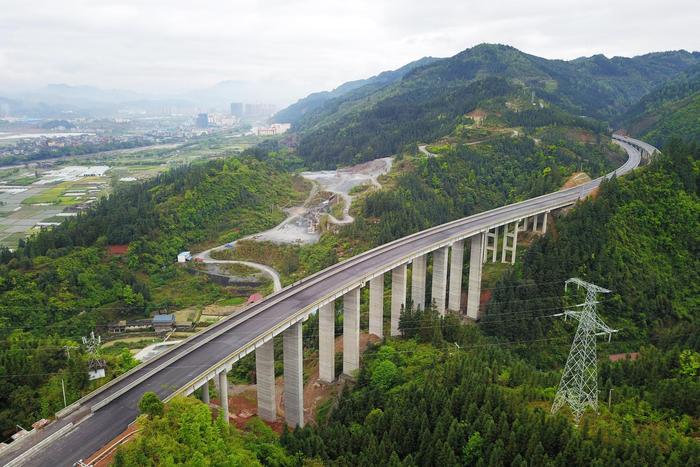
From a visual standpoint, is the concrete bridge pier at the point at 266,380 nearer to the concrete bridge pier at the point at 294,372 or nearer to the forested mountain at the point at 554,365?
the concrete bridge pier at the point at 294,372

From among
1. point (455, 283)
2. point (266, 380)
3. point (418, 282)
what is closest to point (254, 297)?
point (418, 282)

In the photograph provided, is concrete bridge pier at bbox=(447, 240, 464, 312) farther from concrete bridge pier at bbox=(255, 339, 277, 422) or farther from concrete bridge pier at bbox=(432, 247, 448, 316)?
concrete bridge pier at bbox=(255, 339, 277, 422)

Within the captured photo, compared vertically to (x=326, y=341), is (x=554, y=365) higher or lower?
lower

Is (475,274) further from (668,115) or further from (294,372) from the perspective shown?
(668,115)

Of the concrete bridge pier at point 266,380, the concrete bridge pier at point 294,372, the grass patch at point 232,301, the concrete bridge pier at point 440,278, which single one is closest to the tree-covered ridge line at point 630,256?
the concrete bridge pier at point 440,278

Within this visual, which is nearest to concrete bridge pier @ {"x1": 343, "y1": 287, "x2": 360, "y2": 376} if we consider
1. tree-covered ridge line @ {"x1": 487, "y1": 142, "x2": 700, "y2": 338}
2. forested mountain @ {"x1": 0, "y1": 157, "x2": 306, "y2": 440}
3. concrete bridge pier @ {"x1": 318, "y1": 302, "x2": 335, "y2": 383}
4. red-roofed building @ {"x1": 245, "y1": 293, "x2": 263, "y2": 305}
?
concrete bridge pier @ {"x1": 318, "y1": 302, "x2": 335, "y2": 383}

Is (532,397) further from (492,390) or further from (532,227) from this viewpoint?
(532,227)
